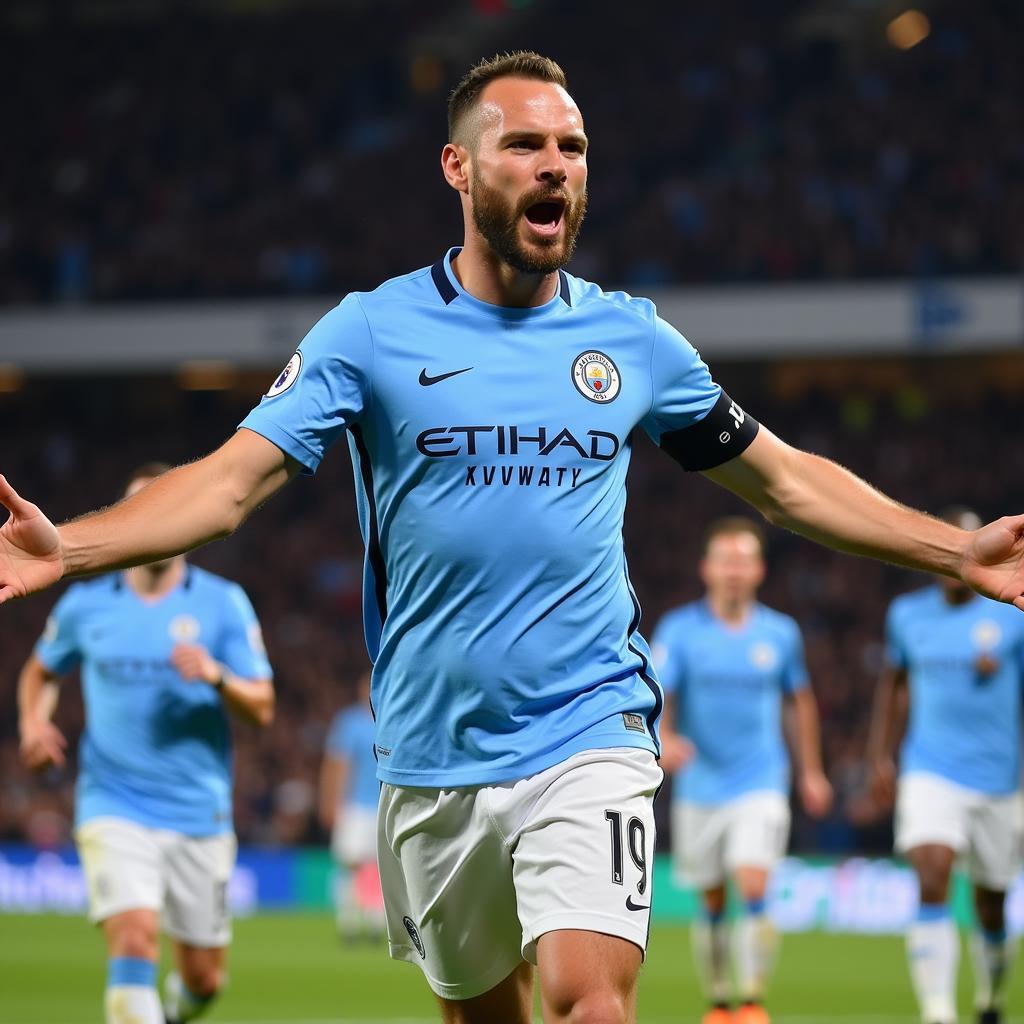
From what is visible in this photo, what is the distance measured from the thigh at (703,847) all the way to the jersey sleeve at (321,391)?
7.25 m

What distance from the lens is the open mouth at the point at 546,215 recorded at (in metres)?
4.23

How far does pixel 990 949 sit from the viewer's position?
31.9 ft

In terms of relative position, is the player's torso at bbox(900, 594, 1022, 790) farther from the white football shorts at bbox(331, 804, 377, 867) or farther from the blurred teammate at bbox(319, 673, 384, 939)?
the white football shorts at bbox(331, 804, 377, 867)

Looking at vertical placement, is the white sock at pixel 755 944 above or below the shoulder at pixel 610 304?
below

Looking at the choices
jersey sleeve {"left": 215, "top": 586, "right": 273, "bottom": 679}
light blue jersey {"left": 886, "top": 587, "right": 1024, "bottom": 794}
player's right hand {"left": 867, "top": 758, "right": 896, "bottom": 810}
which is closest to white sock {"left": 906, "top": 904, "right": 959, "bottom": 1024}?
light blue jersey {"left": 886, "top": 587, "right": 1024, "bottom": 794}

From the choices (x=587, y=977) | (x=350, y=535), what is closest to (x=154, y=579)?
(x=587, y=977)

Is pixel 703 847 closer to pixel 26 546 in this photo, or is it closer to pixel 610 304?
pixel 610 304

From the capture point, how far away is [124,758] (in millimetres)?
7621

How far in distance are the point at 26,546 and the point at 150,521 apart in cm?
30

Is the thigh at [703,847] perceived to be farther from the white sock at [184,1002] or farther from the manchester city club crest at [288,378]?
the manchester city club crest at [288,378]

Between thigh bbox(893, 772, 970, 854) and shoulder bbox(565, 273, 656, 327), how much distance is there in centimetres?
580

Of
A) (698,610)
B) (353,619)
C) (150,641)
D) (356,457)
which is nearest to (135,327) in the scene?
(353,619)

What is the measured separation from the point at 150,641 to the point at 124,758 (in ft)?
1.62

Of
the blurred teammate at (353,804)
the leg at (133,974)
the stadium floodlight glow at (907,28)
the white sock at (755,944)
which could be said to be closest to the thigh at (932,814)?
the white sock at (755,944)
